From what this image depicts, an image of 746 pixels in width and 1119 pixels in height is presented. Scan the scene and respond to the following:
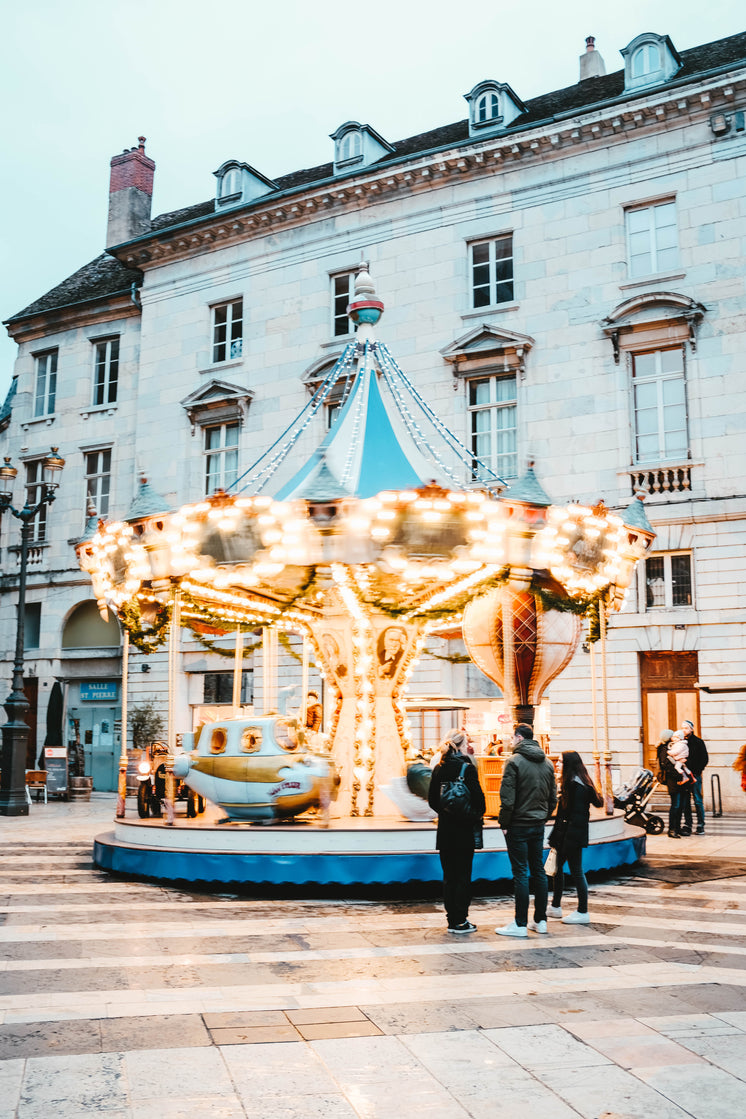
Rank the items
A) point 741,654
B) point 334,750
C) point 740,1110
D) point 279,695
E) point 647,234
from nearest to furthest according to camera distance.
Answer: point 740,1110, point 334,750, point 741,654, point 647,234, point 279,695

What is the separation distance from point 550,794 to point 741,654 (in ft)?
43.7

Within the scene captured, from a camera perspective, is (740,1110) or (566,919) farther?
(566,919)

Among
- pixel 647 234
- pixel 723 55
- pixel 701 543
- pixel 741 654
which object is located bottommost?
pixel 741 654

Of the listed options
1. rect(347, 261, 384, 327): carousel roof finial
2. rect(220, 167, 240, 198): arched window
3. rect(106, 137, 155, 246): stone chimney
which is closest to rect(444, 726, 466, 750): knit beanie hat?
rect(347, 261, 384, 327): carousel roof finial

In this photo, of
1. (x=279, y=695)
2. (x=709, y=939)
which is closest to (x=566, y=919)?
(x=709, y=939)

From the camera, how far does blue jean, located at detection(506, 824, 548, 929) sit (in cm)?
862

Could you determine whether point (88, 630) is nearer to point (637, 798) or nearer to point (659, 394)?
point (659, 394)

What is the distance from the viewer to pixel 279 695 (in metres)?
26.4

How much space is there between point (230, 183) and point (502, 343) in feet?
35.8

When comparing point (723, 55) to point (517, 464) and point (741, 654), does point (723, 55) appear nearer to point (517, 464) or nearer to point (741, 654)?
point (517, 464)

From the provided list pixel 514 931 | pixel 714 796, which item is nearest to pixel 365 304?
pixel 514 931

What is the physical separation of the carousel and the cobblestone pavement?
3.96 feet

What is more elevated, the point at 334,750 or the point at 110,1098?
the point at 334,750

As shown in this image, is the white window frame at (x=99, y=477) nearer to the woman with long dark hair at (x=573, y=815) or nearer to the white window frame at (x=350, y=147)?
the white window frame at (x=350, y=147)
